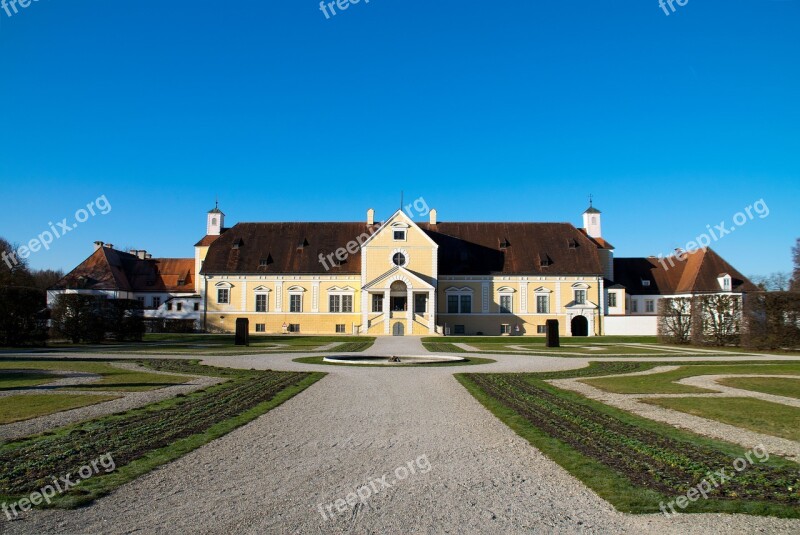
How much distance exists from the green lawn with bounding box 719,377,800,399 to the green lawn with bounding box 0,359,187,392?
14.9 meters

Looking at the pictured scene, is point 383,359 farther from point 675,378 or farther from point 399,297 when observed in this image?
point 399,297

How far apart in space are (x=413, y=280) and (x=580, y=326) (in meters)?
16.5

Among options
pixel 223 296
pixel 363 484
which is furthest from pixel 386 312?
pixel 363 484

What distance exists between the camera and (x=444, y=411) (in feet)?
40.1

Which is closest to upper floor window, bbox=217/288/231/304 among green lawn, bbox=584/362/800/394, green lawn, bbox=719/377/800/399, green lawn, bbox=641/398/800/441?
green lawn, bbox=584/362/800/394

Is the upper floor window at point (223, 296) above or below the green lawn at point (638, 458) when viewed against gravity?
above

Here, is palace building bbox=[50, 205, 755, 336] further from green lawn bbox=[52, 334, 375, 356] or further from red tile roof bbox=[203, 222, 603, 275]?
green lawn bbox=[52, 334, 375, 356]

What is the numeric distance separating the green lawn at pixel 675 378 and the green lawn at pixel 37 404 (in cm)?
1218

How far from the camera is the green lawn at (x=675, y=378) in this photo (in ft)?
50.3

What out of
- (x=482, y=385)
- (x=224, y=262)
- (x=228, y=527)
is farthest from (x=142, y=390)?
(x=224, y=262)

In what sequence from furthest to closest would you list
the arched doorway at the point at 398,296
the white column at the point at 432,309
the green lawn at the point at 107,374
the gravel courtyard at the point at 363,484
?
1. the arched doorway at the point at 398,296
2. the white column at the point at 432,309
3. the green lawn at the point at 107,374
4. the gravel courtyard at the point at 363,484

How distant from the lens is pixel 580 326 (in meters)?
55.7

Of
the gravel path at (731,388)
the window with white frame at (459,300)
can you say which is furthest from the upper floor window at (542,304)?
the gravel path at (731,388)

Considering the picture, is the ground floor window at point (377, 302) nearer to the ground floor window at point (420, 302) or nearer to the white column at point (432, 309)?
the ground floor window at point (420, 302)
